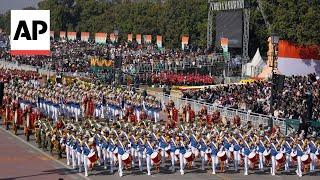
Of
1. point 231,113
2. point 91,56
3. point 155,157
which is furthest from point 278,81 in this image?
point 91,56

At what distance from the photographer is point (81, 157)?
90.1 feet

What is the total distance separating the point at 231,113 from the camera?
40.5 metres

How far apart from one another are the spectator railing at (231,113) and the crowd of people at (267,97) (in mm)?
629

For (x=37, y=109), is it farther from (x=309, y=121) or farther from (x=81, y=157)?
(x=309, y=121)

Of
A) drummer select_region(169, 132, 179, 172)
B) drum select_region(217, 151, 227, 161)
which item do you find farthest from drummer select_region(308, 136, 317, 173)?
drummer select_region(169, 132, 179, 172)

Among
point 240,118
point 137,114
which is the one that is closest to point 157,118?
point 137,114

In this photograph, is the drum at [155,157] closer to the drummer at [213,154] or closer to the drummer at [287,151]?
the drummer at [213,154]

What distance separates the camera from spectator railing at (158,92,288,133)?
1446 inches

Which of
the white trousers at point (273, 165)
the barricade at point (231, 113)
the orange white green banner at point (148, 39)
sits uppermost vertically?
the orange white green banner at point (148, 39)

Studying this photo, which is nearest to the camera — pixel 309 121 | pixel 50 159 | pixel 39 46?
pixel 39 46

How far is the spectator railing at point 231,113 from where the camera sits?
36.7 meters

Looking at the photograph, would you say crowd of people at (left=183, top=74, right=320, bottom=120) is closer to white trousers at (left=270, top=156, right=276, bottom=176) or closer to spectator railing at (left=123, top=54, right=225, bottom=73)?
white trousers at (left=270, top=156, right=276, bottom=176)

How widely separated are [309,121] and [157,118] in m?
8.69

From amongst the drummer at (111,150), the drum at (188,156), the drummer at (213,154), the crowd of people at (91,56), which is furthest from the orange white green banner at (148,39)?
the drummer at (111,150)
